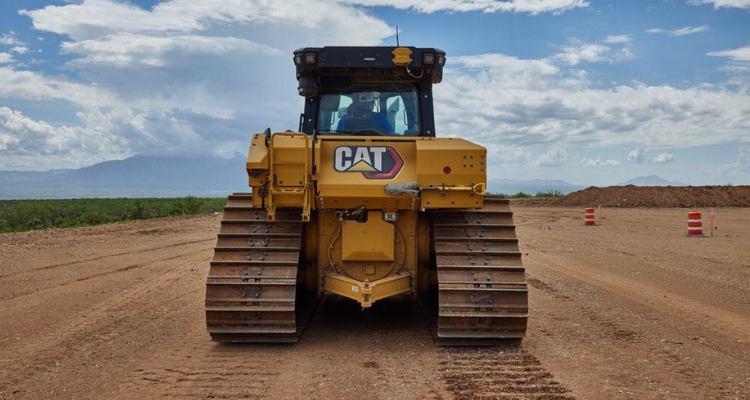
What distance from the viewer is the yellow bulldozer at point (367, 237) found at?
651cm

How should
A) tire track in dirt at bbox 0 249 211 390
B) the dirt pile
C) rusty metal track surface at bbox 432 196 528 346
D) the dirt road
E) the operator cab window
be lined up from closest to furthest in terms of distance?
the dirt road, tire track in dirt at bbox 0 249 211 390, rusty metal track surface at bbox 432 196 528 346, the operator cab window, the dirt pile

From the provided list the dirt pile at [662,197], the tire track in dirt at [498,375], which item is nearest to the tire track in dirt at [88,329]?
the tire track in dirt at [498,375]

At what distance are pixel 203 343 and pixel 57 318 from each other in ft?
8.34

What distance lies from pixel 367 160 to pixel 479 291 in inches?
67.9

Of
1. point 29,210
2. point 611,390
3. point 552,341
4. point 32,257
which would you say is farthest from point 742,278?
point 29,210

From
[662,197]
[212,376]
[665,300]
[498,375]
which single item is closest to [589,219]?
[662,197]

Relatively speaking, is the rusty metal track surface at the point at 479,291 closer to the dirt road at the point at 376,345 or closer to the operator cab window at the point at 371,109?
the dirt road at the point at 376,345

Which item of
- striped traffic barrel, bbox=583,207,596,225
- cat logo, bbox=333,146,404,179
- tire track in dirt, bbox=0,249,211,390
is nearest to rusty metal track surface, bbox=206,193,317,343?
cat logo, bbox=333,146,404,179

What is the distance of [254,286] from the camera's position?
657cm

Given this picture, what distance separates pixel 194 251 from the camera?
53.7 feet

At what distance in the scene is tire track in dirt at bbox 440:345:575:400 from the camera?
523 centimetres

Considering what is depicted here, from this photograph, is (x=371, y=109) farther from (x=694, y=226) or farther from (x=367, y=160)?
(x=694, y=226)

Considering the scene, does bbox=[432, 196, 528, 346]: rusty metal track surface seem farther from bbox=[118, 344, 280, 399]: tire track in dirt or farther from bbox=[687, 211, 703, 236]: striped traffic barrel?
bbox=[687, 211, 703, 236]: striped traffic barrel

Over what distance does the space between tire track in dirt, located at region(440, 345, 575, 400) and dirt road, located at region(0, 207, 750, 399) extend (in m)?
0.02
